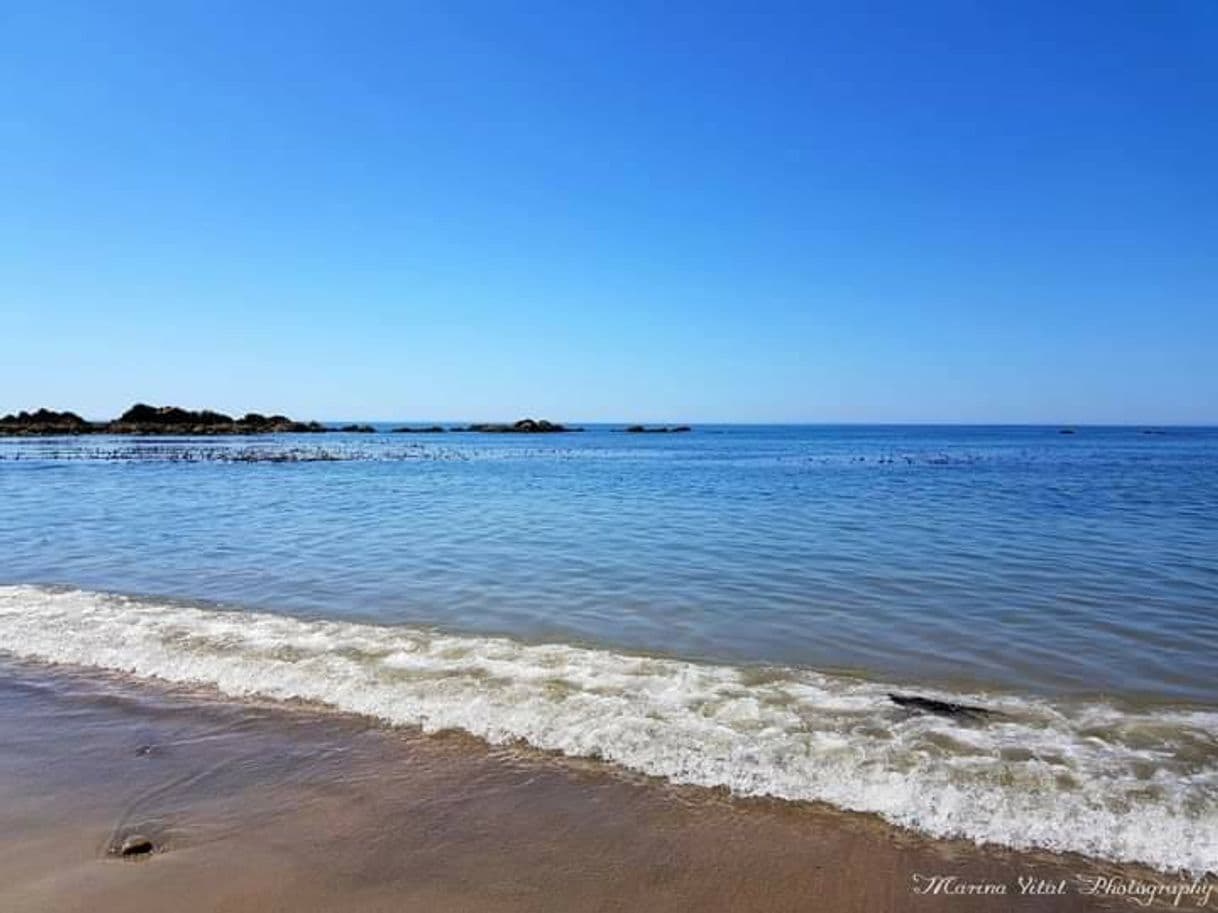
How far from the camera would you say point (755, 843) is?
466 cm

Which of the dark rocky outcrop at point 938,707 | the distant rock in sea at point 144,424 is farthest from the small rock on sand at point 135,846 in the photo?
the distant rock in sea at point 144,424

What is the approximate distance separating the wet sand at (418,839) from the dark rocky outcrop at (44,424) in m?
111

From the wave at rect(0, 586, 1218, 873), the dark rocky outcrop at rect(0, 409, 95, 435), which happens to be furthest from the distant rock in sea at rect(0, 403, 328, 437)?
the wave at rect(0, 586, 1218, 873)

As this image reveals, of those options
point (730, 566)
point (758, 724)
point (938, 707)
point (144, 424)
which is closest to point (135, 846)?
point (758, 724)

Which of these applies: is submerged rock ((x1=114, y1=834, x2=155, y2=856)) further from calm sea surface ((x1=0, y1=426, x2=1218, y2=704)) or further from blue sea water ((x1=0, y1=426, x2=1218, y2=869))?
calm sea surface ((x1=0, y1=426, x2=1218, y2=704))

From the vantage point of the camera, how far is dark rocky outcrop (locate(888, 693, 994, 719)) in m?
6.86

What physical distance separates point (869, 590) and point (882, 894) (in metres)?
8.36

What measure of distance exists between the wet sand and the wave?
0.33m

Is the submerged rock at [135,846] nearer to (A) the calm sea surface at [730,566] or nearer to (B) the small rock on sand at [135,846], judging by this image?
(B) the small rock on sand at [135,846]

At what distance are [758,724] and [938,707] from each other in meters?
1.85

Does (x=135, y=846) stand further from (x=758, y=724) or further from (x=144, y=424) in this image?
(x=144, y=424)

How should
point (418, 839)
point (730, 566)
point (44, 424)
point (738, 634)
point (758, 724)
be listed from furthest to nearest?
point (44, 424)
point (730, 566)
point (738, 634)
point (758, 724)
point (418, 839)

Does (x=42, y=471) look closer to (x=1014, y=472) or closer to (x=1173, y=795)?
(x=1173, y=795)

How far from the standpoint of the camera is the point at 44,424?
102m
